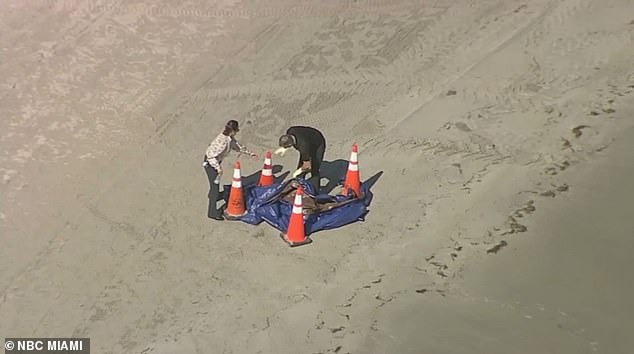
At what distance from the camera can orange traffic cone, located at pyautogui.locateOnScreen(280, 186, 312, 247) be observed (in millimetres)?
9938

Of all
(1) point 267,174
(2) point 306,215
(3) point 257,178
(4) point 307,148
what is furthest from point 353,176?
(3) point 257,178

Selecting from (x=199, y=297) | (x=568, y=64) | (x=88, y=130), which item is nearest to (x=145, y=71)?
(x=88, y=130)

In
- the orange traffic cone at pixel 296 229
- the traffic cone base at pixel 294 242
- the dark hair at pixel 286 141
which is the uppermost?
the dark hair at pixel 286 141

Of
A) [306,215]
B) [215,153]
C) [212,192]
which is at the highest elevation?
[215,153]

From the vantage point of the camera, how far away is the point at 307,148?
10.5 meters

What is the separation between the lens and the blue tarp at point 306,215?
404 inches

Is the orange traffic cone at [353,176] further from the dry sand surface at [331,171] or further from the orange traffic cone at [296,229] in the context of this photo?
the orange traffic cone at [296,229]

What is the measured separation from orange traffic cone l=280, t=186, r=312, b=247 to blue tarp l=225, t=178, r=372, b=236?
13cm

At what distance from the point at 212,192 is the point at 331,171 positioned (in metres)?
1.79

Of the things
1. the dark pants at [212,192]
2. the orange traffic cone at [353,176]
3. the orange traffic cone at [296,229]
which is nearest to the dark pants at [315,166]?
the orange traffic cone at [353,176]

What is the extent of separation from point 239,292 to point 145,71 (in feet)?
18.3

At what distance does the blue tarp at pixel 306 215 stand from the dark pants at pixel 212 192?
344 mm

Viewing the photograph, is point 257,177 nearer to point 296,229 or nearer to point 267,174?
point 267,174

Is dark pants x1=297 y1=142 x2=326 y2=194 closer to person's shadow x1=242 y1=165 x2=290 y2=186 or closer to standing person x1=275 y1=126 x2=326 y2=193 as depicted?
standing person x1=275 y1=126 x2=326 y2=193
